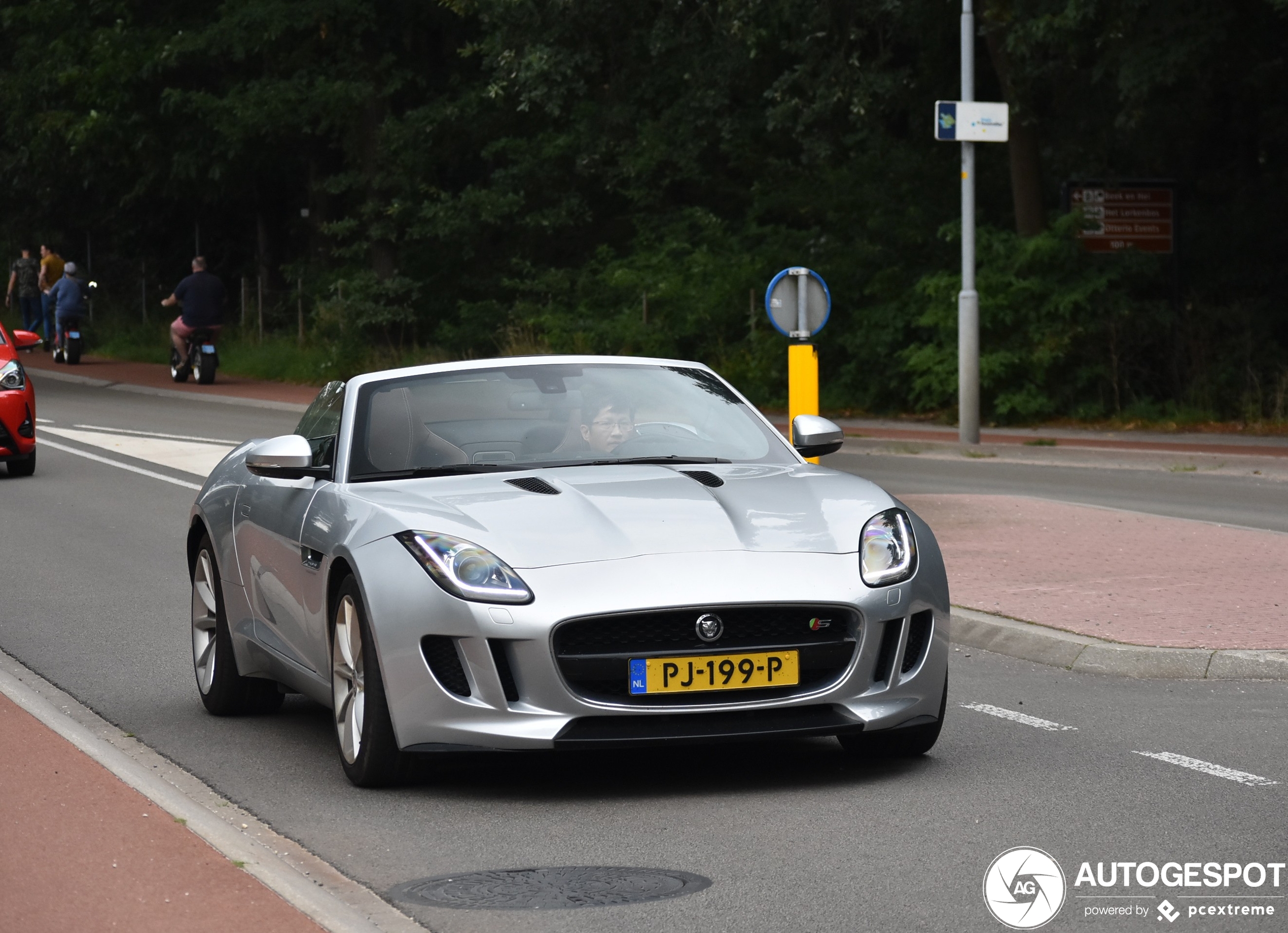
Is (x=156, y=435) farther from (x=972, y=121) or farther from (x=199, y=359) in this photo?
(x=199, y=359)

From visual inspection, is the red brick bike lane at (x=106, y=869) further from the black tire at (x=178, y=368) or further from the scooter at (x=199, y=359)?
the black tire at (x=178, y=368)

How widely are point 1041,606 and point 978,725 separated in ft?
8.08

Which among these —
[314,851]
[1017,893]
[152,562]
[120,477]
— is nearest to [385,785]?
[314,851]

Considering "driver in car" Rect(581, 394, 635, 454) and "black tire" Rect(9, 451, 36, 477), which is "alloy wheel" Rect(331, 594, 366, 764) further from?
"black tire" Rect(9, 451, 36, 477)

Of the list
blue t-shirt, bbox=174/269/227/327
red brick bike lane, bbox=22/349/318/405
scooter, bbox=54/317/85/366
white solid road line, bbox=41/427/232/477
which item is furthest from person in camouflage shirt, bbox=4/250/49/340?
white solid road line, bbox=41/427/232/477

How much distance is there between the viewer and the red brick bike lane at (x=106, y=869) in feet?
16.0

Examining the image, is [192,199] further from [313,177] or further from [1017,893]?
[1017,893]

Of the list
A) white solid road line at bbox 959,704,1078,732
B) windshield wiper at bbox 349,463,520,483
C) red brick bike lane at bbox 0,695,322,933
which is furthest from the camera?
white solid road line at bbox 959,704,1078,732

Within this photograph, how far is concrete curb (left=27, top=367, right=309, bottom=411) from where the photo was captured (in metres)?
30.6

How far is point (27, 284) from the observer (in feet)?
136

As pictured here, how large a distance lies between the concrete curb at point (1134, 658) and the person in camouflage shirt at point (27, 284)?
34.9 m

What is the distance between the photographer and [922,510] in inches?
584

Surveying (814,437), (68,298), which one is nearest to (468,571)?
(814,437)

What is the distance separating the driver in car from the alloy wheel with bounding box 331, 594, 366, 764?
1.17 meters
